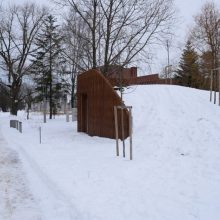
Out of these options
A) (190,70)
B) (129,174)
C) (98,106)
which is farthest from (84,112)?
(190,70)

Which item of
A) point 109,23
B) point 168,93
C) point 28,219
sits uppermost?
point 109,23

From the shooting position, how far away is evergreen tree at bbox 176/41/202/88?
50.0m

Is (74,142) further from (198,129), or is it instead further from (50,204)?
(50,204)

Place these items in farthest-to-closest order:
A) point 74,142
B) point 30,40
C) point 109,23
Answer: point 30,40
point 109,23
point 74,142

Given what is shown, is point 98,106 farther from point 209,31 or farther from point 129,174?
point 209,31

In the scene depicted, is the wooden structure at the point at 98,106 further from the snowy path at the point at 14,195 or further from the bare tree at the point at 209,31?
the bare tree at the point at 209,31

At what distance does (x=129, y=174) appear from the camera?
33.0 feet

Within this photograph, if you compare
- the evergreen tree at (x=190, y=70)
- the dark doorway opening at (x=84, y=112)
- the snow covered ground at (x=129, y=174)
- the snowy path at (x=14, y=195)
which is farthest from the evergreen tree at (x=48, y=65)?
the snowy path at (x=14, y=195)

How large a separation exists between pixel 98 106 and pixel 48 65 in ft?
86.8

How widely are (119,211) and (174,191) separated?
1.57m

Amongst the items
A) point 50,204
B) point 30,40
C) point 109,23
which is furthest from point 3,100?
point 50,204

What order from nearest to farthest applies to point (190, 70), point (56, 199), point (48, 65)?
point (56, 199) < point (48, 65) < point (190, 70)

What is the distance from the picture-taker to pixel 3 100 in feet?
313

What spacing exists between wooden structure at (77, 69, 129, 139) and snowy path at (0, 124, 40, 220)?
19.9 feet
